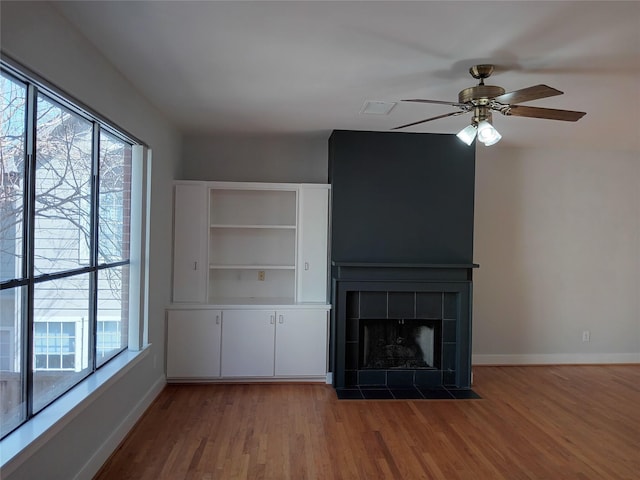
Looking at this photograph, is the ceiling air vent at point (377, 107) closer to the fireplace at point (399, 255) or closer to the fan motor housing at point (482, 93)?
the fireplace at point (399, 255)

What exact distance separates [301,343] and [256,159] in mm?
1991

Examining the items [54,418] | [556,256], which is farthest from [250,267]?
[556,256]

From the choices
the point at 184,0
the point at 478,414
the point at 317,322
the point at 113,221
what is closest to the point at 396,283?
the point at 317,322

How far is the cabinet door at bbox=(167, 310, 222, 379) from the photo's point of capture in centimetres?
426

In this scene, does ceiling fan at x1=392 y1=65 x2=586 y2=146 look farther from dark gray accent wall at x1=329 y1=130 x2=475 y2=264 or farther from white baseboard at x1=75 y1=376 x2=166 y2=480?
white baseboard at x1=75 y1=376 x2=166 y2=480

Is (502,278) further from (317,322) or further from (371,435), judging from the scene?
(371,435)

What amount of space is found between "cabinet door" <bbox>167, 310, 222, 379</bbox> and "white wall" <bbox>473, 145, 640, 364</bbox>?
2873 mm

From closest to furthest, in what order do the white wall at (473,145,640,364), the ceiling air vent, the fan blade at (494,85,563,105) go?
1. the fan blade at (494,85,563,105)
2. the ceiling air vent
3. the white wall at (473,145,640,364)

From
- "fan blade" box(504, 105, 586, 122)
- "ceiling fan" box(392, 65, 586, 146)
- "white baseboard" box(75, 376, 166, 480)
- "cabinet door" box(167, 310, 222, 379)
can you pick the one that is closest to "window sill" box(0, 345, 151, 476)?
"white baseboard" box(75, 376, 166, 480)

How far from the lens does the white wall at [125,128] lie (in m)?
1.86

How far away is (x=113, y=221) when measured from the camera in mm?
3123

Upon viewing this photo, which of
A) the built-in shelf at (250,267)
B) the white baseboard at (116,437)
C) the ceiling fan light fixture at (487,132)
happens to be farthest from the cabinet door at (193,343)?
the ceiling fan light fixture at (487,132)

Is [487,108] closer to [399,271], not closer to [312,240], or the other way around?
[399,271]

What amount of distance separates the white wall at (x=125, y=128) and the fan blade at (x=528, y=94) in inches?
88.0
